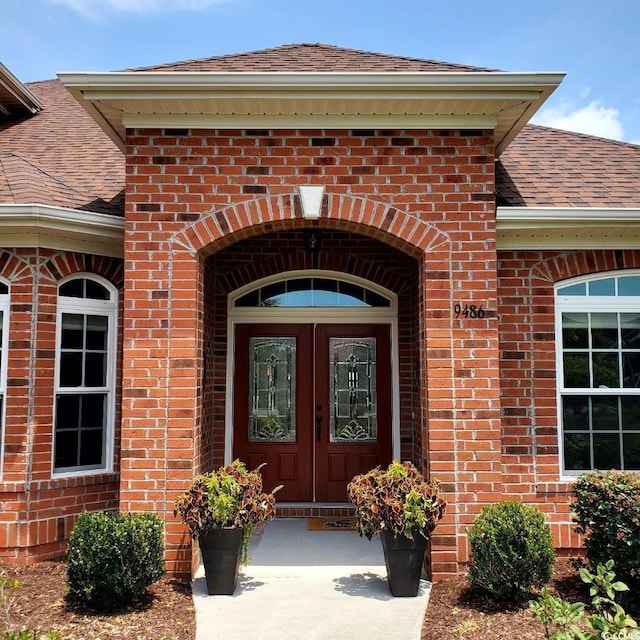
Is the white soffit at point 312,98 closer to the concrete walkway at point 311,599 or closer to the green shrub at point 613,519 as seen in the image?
the green shrub at point 613,519

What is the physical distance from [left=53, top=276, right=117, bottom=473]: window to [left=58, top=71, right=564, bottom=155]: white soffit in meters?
1.85

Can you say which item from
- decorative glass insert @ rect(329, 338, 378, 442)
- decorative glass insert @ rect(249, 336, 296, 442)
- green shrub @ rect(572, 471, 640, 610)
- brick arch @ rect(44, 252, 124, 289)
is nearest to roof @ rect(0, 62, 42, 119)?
brick arch @ rect(44, 252, 124, 289)

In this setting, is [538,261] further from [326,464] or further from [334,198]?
[326,464]

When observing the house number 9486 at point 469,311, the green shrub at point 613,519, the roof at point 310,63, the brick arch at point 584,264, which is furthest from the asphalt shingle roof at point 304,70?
the green shrub at point 613,519

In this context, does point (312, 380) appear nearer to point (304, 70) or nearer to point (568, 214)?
point (568, 214)

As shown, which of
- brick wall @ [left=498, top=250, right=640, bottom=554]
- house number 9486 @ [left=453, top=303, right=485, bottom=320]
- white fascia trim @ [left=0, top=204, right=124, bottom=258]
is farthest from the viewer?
brick wall @ [left=498, top=250, right=640, bottom=554]

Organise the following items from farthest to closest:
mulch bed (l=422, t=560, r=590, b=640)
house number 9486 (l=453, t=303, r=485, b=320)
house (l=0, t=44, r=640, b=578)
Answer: house number 9486 (l=453, t=303, r=485, b=320)
house (l=0, t=44, r=640, b=578)
mulch bed (l=422, t=560, r=590, b=640)

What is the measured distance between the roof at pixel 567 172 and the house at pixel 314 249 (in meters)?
0.05

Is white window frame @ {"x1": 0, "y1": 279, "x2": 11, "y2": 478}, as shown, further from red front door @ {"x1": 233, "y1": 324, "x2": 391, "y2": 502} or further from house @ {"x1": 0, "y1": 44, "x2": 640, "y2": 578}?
red front door @ {"x1": 233, "y1": 324, "x2": 391, "y2": 502}

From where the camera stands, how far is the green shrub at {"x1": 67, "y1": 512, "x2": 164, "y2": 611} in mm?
4410

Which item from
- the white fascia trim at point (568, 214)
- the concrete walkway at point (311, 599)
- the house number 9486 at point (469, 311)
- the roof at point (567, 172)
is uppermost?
the roof at point (567, 172)

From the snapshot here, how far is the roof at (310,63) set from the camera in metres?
5.76

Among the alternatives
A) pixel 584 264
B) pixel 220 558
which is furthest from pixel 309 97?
pixel 220 558

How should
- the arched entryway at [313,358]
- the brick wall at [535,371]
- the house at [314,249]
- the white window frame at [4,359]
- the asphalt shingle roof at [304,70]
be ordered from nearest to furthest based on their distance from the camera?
the house at [314,249], the white window frame at [4,359], the brick wall at [535,371], the asphalt shingle roof at [304,70], the arched entryway at [313,358]
